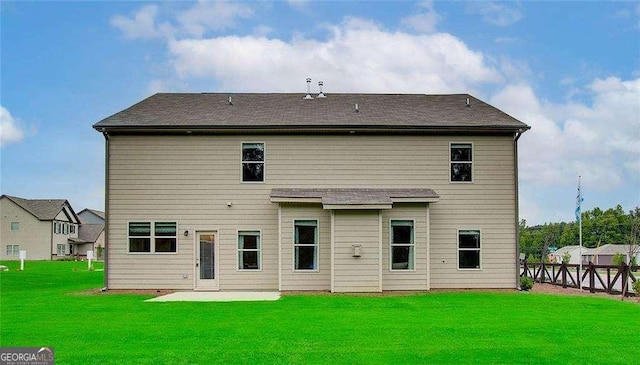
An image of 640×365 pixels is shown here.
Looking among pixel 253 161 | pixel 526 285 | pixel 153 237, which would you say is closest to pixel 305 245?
pixel 253 161

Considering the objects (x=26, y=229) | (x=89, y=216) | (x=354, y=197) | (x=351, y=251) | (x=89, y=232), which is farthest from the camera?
(x=89, y=216)

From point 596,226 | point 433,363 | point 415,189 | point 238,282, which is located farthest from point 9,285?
point 596,226

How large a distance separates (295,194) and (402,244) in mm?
3606

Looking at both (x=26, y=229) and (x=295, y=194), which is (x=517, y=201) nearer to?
(x=295, y=194)

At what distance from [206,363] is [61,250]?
2434 inches

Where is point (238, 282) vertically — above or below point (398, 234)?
below

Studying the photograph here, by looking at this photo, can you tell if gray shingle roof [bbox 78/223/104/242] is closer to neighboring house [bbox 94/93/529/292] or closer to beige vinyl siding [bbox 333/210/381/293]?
neighboring house [bbox 94/93/529/292]

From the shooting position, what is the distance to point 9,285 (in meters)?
22.9

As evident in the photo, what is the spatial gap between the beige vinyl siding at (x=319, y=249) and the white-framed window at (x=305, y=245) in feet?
0.34

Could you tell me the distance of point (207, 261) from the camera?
19.2m

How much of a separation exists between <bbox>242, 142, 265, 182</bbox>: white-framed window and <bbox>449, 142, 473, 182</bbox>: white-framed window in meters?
5.96

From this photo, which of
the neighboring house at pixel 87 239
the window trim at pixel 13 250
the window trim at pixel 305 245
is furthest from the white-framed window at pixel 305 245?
the neighboring house at pixel 87 239

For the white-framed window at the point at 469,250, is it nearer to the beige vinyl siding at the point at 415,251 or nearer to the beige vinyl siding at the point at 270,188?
the beige vinyl siding at the point at 270,188

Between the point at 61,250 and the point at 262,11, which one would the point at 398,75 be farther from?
the point at 61,250
